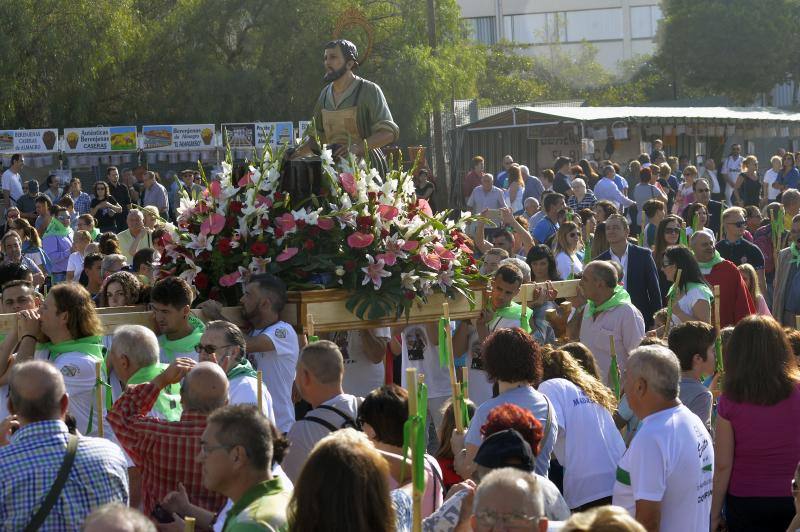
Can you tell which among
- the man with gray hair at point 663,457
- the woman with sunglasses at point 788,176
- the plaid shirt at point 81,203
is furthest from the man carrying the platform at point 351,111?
the woman with sunglasses at point 788,176

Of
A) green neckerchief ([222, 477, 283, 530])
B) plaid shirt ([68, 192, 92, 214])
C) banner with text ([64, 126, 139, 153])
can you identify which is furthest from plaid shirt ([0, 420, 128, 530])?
banner with text ([64, 126, 139, 153])

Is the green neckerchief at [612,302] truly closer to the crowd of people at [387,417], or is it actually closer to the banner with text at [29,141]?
the crowd of people at [387,417]

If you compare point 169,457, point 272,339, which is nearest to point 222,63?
point 272,339

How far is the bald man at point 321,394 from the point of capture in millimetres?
5445

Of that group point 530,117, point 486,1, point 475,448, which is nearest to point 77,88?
point 530,117

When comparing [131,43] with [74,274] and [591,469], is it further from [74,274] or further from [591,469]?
[591,469]

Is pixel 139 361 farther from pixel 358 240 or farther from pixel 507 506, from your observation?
pixel 507 506

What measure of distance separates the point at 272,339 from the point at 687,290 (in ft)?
11.3

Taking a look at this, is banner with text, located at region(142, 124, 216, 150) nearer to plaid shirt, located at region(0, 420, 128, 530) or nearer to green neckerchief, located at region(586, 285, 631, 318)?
green neckerchief, located at region(586, 285, 631, 318)

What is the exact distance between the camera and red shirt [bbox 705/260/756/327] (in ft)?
31.2

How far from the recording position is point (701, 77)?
175 feet

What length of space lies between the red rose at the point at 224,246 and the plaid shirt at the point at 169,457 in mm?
2062

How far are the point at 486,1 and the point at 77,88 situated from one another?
41.3m

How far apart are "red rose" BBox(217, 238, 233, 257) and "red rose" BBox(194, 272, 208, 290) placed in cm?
18
